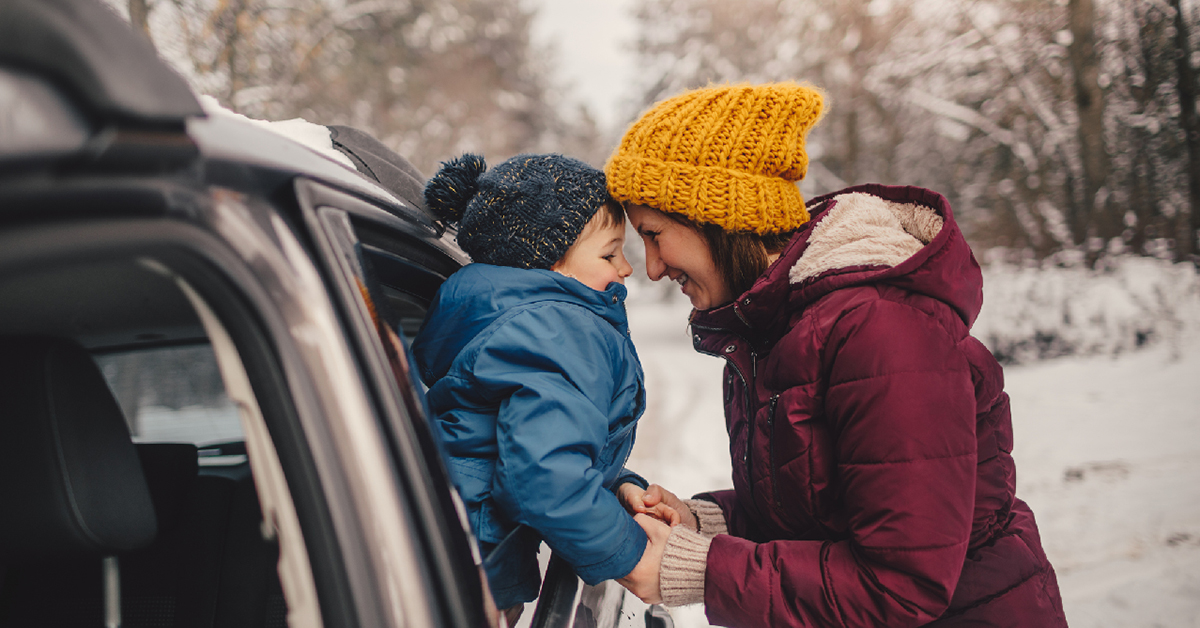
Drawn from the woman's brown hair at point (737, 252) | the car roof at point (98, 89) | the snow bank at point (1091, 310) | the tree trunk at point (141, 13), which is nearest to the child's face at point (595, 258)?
the woman's brown hair at point (737, 252)

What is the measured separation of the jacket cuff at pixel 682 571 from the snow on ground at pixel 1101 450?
977mm

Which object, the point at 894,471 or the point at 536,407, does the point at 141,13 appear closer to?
the point at 536,407

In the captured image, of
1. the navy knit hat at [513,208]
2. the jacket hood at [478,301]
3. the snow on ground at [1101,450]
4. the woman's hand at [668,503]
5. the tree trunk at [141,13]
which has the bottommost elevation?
the snow on ground at [1101,450]

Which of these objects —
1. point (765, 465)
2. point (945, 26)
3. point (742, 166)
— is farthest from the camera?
point (945, 26)

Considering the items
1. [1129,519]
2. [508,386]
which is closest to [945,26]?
[1129,519]

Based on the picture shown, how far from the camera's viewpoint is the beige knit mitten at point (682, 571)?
1.40 m

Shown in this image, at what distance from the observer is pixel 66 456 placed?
4.33 feet

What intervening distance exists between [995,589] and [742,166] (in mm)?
1160

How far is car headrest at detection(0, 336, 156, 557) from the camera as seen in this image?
132 centimetres

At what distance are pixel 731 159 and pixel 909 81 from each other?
13814mm

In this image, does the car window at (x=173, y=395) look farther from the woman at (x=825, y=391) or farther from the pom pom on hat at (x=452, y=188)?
the woman at (x=825, y=391)

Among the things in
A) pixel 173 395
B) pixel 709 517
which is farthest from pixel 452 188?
pixel 173 395

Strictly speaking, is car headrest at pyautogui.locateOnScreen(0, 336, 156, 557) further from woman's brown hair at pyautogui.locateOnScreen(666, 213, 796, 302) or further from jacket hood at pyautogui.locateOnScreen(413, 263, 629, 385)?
woman's brown hair at pyautogui.locateOnScreen(666, 213, 796, 302)

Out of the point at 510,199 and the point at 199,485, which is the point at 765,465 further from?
the point at 199,485
